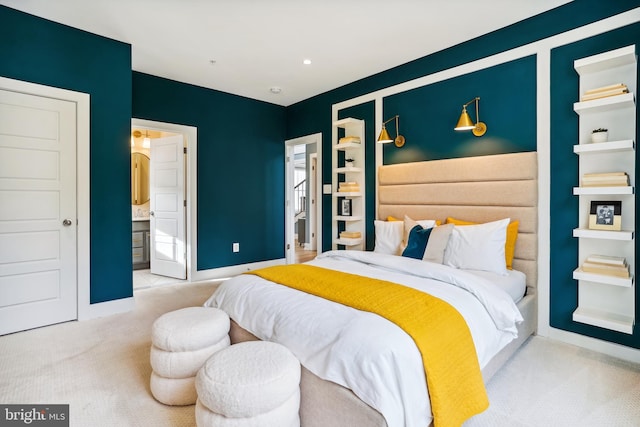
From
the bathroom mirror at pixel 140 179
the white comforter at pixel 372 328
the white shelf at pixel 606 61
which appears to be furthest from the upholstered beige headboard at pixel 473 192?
the bathroom mirror at pixel 140 179

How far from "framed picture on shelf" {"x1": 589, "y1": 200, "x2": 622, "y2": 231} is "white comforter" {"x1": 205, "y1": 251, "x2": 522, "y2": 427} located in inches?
40.3

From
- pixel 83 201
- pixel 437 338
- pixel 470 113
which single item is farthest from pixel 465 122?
pixel 83 201

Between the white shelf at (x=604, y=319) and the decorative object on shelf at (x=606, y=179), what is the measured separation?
3.18ft

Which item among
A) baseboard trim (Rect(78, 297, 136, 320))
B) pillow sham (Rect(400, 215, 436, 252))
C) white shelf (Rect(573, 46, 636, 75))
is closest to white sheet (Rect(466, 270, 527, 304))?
pillow sham (Rect(400, 215, 436, 252))

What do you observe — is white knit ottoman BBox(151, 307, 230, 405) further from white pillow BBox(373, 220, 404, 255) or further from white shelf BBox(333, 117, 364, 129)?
white shelf BBox(333, 117, 364, 129)

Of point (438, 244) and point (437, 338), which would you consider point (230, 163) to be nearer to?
point (438, 244)

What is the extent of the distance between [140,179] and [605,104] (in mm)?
6302

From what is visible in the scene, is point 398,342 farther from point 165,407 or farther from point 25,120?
point 25,120

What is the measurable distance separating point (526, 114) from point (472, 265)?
1.43 m

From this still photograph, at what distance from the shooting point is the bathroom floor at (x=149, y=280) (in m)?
4.68

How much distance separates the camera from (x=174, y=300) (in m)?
3.98

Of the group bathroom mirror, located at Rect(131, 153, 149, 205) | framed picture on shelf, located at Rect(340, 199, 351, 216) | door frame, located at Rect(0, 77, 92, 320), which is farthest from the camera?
bathroom mirror, located at Rect(131, 153, 149, 205)

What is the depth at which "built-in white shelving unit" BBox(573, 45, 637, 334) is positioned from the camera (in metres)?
2.43

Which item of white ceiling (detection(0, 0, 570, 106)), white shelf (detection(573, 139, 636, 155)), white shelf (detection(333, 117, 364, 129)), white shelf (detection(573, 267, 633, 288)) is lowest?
white shelf (detection(573, 267, 633, 288))
